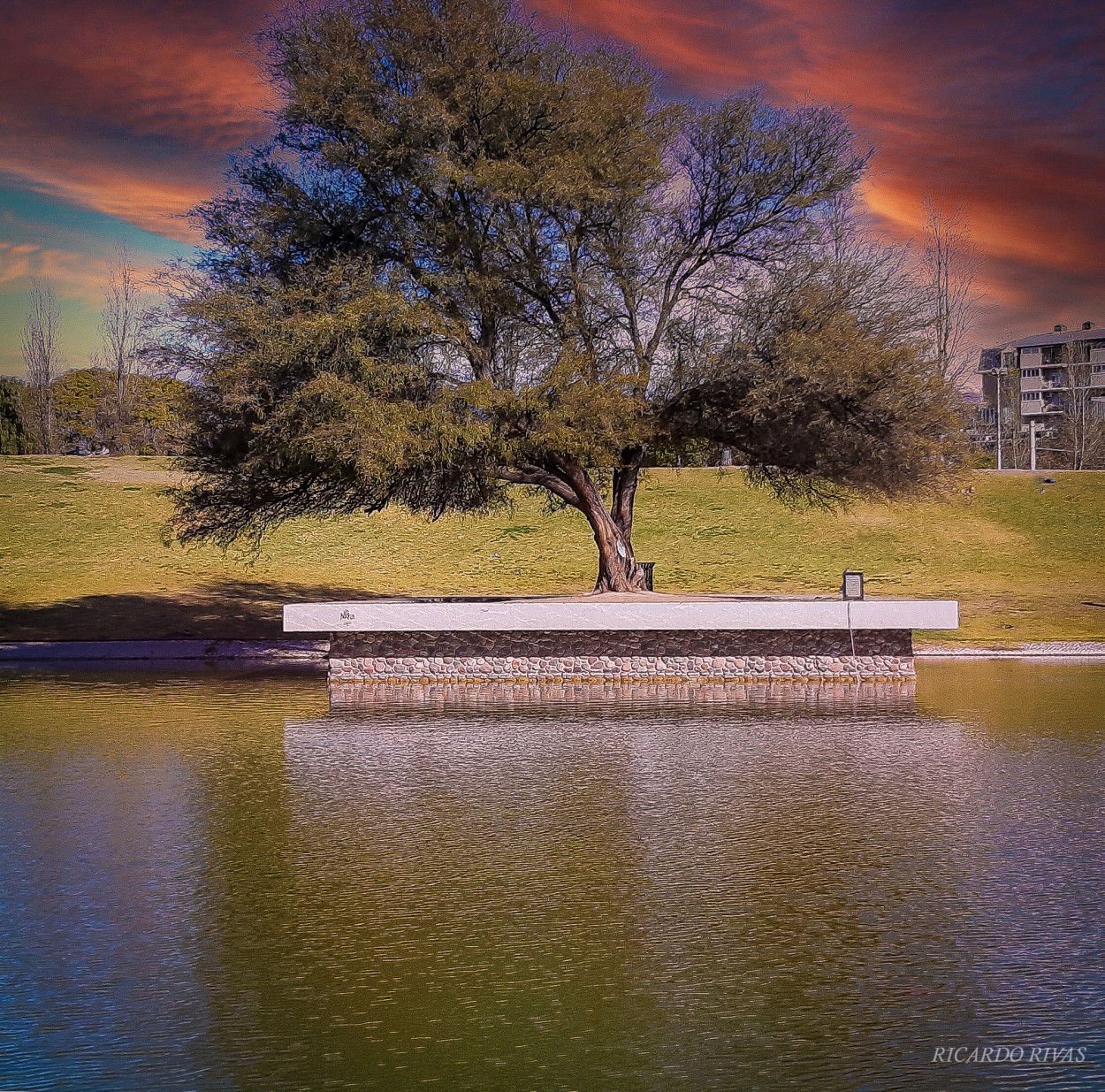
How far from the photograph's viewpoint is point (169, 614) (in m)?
32.5

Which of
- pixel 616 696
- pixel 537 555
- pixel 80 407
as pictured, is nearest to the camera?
pixel 616 696

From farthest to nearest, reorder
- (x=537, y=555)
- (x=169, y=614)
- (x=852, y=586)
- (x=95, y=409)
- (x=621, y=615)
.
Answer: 1. (x=95, y=409)
2. (x=537, y=555)
3. (x=169, y=614)
4. (x=852, y=586)
5. (x=621, y=615)

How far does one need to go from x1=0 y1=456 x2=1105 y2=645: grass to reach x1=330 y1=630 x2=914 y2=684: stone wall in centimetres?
733

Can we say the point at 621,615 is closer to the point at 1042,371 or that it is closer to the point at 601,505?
the point at 601,505

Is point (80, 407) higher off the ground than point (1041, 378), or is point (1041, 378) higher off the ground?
point (1041, 378)

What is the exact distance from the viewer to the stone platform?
70.5 ft

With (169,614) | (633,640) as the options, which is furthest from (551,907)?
(169,614)

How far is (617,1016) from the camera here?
6.55 m

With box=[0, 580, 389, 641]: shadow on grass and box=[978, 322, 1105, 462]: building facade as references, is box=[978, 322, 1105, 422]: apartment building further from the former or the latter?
box=[0, 580, 389, 641]: shadow on grass

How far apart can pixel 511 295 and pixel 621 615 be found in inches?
275

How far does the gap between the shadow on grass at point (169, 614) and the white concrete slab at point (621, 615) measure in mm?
7350

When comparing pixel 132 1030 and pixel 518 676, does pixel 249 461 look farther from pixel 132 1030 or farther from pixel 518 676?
pixel 132 1030

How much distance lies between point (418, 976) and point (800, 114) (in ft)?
71.0

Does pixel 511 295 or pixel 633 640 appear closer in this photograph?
pixel 633 640
